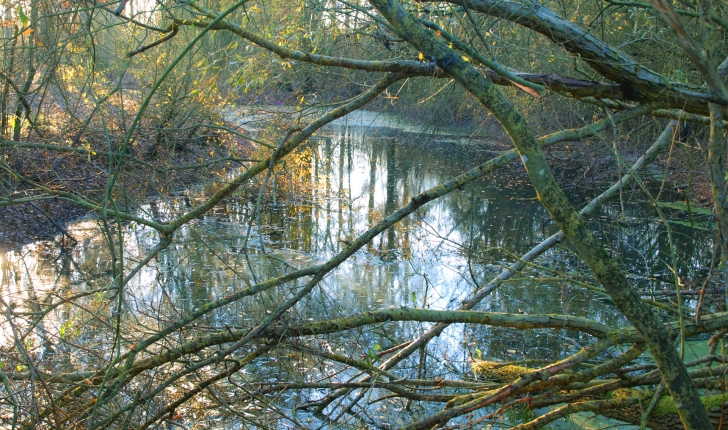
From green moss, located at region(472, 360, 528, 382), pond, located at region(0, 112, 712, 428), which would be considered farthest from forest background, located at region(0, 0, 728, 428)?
pond, located at region(0, 112, 712, 428)

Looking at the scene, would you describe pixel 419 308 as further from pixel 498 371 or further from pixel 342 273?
pixel 342 273

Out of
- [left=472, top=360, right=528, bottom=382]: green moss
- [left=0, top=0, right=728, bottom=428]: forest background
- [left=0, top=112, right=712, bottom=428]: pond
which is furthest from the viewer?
[left=0, top=112, right=712, bottom=428]: pond

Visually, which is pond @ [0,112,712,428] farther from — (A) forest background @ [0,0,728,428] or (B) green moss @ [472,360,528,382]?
(B) green moss @ [472,360,528,382]

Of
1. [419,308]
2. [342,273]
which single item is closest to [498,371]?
[419,308]

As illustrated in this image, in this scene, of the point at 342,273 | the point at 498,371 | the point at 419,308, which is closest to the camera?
the point at 419,308

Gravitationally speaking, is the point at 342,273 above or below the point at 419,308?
below

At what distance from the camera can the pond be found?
4691 mm

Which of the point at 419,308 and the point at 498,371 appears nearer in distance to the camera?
the point at 419,308

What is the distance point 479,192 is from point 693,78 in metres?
7.67

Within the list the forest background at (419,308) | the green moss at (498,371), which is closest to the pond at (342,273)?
the forest background at (419,308)

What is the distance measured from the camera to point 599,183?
13.3 m

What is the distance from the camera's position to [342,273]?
8281 mm

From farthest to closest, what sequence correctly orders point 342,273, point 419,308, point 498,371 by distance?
point 342,273
point 498,371
point 419,308

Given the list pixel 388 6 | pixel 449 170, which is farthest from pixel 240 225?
pixel 388 6
